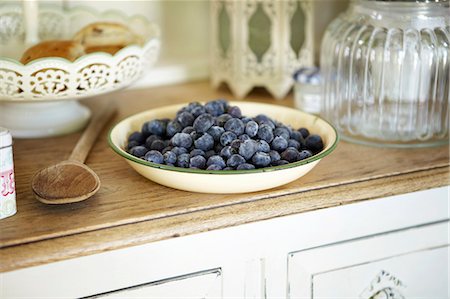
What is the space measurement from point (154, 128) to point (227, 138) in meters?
0.11

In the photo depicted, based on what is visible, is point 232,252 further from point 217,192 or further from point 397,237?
point 397,237

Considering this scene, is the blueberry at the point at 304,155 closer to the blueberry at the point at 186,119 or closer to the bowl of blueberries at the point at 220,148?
the bowl of blueberries at the point at 220,148

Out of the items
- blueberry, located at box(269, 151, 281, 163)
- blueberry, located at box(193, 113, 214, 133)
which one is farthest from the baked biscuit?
blueberry, located at box(269, 151, 281, 163)

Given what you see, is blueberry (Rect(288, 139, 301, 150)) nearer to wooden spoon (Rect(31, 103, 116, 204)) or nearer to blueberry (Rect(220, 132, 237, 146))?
blueberry (Rect(220, 132, 237, 146))

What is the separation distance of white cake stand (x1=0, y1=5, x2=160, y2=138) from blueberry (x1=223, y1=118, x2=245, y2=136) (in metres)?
0.20

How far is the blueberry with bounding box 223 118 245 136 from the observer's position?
79cm

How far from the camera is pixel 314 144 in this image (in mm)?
831

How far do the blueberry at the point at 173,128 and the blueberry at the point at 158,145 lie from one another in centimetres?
2

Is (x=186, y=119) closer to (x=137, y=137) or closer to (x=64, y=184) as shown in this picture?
(x=137, y=137)

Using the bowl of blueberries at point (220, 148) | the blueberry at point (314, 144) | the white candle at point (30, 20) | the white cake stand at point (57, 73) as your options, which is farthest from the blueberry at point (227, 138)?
the white candle at point (30, 20)

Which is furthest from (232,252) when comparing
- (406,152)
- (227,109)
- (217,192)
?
(406,152)

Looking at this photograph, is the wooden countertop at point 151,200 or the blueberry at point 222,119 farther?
the blueberry at point 222,119

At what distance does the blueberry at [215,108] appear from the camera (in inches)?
33.6

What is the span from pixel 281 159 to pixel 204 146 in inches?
3.5
